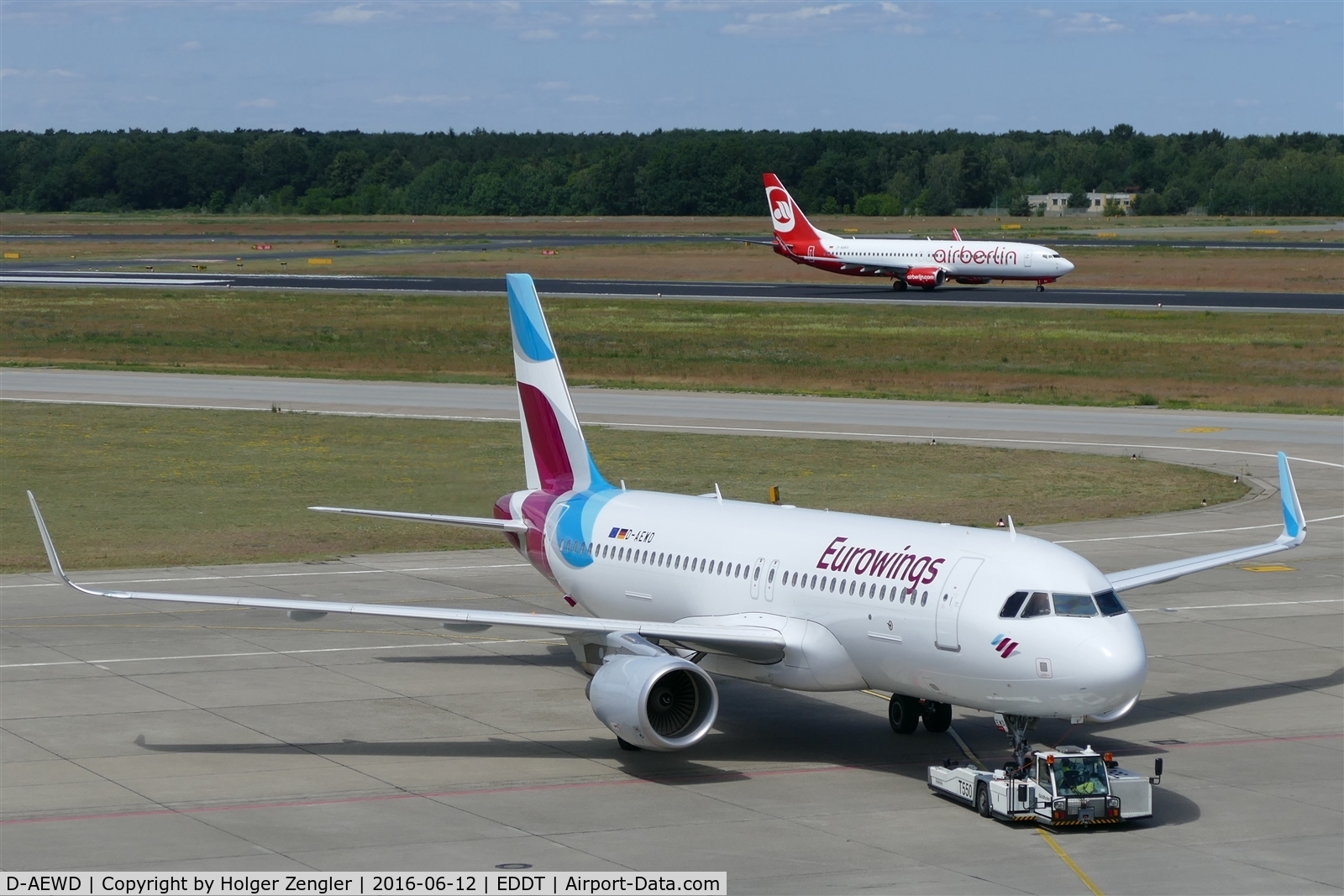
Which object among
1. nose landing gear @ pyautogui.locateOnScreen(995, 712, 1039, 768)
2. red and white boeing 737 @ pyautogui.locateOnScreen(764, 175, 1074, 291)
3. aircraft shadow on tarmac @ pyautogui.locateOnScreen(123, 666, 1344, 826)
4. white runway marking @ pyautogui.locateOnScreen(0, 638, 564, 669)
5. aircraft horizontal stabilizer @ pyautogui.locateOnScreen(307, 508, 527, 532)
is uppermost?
red and white boeing 737 @ pyautogui.locateOnScreen(764, 175, 1074, 291)

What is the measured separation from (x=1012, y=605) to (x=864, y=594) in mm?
2817

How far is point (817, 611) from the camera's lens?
89.5ft

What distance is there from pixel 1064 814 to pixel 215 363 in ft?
266

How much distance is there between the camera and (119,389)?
82.6m

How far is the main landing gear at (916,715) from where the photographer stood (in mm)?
29188

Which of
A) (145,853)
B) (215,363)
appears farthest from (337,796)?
(215,363)

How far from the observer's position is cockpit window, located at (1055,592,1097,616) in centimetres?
2425

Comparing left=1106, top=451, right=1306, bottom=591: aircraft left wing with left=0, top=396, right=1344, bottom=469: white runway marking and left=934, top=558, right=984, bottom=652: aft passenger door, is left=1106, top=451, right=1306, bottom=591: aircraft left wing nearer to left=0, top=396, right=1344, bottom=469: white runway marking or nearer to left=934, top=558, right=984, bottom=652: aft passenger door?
Result: left=934, top=558, right=984, bottom=652: aft passenger door

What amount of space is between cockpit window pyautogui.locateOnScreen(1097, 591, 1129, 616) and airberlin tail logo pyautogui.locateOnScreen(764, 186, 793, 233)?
121 meters

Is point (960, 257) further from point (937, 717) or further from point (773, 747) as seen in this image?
point (773, 747)

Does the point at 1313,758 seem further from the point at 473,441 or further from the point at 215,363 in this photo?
the point at 215,363

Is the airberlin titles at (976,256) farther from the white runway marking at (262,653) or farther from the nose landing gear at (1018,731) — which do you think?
the nose landing gear at (1018,731)

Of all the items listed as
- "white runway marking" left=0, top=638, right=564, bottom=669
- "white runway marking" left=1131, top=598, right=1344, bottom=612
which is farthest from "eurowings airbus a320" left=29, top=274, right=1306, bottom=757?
"white runway marking" left=1131, top=598, right=1344, bottom=612

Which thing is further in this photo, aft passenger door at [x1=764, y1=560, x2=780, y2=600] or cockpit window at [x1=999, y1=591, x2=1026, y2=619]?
aft passenger door at [x1=764, y1=560, x2=780, y2=600]
